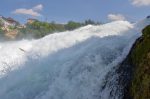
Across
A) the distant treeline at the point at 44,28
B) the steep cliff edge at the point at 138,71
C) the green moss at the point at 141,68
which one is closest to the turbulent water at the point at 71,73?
the steep cliff edge at the point at 138,71

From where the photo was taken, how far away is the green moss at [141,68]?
828 cm

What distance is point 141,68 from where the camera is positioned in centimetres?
888

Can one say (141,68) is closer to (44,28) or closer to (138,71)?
(138,71)

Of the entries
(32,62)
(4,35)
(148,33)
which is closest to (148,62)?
(148,33)

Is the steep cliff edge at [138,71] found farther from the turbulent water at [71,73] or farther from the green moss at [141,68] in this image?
the turbulent water at [71,73]

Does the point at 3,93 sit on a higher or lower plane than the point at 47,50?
lower

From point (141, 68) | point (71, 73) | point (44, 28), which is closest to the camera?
point (141, 68)

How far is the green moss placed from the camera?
8281mm

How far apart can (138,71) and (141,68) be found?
15cm

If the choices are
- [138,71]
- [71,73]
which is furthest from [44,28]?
[138,71]

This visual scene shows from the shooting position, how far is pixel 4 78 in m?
17.5

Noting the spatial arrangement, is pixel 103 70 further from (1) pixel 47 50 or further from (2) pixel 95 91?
(1) pixel 47 50

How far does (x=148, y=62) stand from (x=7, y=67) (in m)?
12.1

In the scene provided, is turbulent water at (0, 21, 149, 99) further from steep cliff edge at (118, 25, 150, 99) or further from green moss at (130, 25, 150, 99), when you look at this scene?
green moss at (130, 25, 150, 99)
